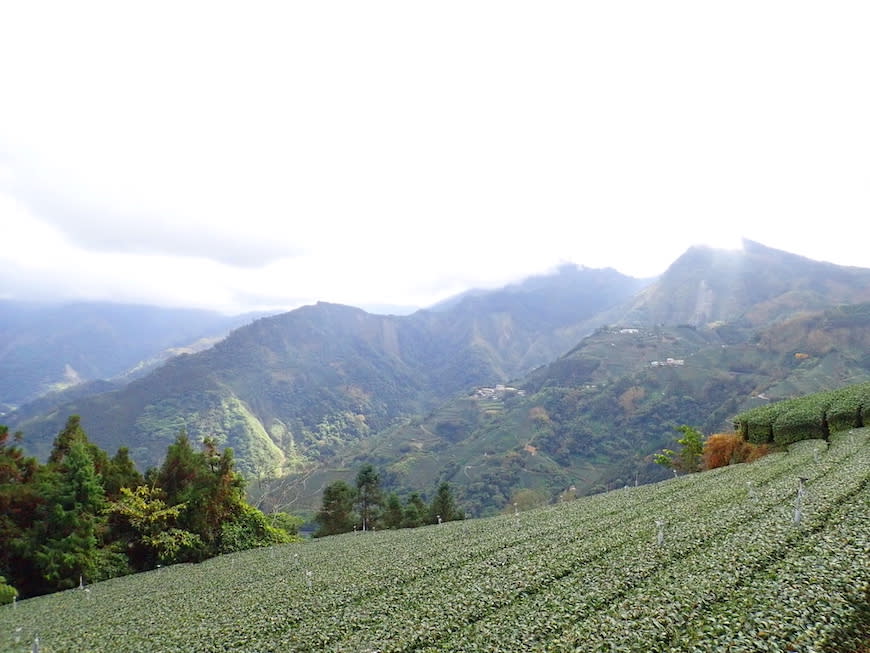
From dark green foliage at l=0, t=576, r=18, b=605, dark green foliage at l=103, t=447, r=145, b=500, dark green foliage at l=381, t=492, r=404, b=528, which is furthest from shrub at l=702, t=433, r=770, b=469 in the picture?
dark green foliage at l=103, t=447, r=145, b=500

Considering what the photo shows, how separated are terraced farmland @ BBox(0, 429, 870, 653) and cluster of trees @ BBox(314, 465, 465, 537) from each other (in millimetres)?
38744

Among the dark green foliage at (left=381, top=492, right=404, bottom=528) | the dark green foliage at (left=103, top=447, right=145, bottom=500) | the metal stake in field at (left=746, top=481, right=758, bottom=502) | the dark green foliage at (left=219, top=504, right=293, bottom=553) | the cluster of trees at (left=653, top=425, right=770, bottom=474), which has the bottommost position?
the dark green foliage at (left=381, top=492, right=404, bottom=528)

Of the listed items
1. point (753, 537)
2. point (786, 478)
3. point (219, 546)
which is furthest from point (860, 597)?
point (219, 546)

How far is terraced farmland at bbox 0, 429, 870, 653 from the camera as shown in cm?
1089

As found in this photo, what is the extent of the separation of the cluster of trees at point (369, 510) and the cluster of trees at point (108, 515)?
1934cm

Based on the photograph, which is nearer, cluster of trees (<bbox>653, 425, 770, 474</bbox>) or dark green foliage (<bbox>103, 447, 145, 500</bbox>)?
cluster of trees (<bbox>653, 425, 770, 474</bbox>)

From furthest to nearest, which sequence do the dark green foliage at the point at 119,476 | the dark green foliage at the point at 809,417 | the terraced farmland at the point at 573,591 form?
the dark green foliage at the point at 119,476 → the dark green foliage at the point at 809,417 → the terraced farmland at the point at 573,591

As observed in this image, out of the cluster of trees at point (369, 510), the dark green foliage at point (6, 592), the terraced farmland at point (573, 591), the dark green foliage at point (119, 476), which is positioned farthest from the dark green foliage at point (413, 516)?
the dark green foliage at point (6, 592)

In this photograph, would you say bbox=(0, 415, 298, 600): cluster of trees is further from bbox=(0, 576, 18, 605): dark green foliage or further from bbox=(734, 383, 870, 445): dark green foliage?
bbox=(734, 383, 870, 445): dark green foliage

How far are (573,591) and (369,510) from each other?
2495 inches

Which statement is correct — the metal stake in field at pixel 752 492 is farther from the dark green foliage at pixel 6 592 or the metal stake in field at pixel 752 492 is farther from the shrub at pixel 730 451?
the dark green foliage at pixel 6 592

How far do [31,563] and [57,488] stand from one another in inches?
217

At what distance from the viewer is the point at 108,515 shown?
3925cm

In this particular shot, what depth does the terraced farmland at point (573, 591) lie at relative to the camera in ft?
35.7
